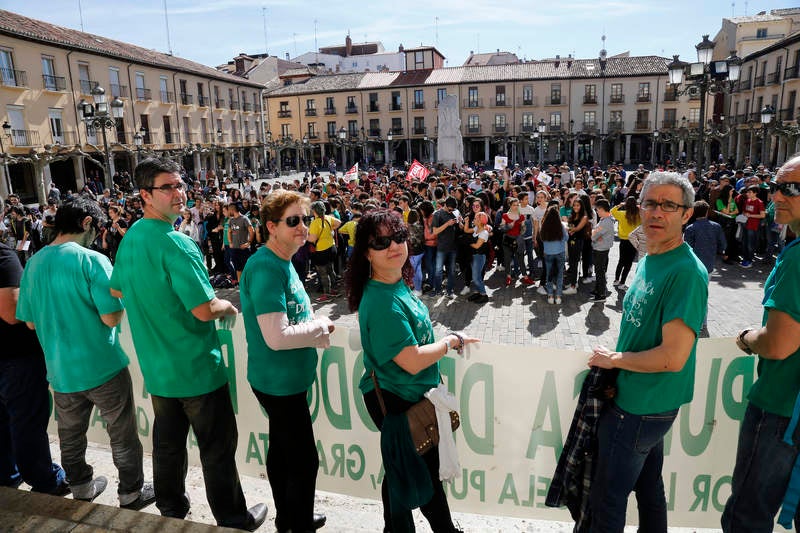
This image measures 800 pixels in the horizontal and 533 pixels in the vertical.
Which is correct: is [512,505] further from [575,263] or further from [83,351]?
[575,263]

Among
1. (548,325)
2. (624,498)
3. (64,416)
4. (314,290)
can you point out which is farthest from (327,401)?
(314,290)

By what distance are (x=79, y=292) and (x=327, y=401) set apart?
153cm

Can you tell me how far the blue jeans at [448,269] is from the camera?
935cm

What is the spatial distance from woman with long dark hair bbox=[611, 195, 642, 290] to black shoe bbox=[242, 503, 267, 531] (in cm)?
729

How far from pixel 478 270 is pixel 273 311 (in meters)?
7.02

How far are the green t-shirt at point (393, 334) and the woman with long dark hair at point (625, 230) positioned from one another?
23.7 feet

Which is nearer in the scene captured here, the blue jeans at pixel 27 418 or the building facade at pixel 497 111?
the blue jeans at pixel 27 418

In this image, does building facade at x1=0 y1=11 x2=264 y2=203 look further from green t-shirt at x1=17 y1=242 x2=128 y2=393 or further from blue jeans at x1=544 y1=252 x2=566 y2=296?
green t-shirt at x1=17 y1=242 x2=128 y2=393

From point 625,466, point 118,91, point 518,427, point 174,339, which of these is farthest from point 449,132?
point 118,91

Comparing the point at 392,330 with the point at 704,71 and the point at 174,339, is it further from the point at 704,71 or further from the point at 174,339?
the point at 704,71

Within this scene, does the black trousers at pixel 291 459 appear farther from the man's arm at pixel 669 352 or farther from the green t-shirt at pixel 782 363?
the green t-shirt at pixel 782 363

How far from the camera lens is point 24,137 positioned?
95.3 feet

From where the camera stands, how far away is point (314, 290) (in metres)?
10.4

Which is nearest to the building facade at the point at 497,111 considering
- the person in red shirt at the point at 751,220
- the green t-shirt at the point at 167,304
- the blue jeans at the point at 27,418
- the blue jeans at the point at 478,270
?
the person in red shirt at the point at 751,220
